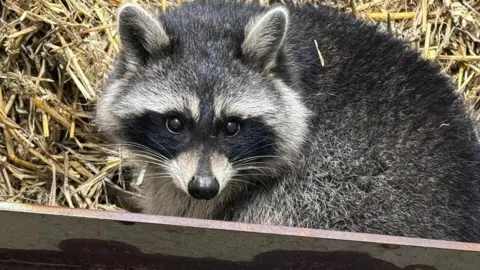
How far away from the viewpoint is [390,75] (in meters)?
3.39

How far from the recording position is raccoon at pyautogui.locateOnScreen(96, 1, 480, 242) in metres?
3.04

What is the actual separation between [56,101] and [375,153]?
1615mm

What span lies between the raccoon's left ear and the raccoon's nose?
0.55m

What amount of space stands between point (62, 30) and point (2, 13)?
32 centimetres

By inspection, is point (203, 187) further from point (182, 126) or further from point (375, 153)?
point (375, 153)

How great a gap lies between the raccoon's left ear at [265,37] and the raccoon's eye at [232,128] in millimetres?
263

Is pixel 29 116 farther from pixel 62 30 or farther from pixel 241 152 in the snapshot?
pixel 241 152

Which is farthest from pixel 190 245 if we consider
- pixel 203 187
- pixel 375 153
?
pixel 375 153

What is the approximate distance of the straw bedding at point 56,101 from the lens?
3.90m

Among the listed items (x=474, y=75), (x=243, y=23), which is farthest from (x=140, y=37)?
(x=474, y=75)

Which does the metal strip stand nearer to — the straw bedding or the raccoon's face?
the raccoon's face

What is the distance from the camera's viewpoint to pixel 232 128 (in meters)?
3.05

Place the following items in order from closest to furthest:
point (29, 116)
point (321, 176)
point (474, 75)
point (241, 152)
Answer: point (241, 152) → point (321, 176) → point (29, 116) → point (474, 75)

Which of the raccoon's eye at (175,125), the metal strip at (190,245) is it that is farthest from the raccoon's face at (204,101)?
the metal strip at (190,245)
